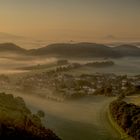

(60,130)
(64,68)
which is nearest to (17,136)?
(60,130)

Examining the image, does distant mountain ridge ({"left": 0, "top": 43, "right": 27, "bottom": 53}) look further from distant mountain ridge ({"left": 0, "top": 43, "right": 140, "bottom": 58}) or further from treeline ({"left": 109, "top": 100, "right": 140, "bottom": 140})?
treeline ({"left": 109, "top": 100, "right": 140, "bottom": 140})

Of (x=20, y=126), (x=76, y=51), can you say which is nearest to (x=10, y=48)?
(x=76, y=51)

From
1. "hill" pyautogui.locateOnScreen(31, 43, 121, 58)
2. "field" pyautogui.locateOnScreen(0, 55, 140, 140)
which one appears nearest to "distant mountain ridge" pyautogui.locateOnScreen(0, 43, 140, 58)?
"hill" pyautogui.locateOnScreen(31, 43, 121, 58)

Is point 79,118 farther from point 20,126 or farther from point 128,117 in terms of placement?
point 20,126

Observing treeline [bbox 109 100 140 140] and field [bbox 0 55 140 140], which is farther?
field [bbox 0 55 140 140]

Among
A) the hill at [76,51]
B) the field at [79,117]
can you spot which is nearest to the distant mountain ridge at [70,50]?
the hill at [76,51]

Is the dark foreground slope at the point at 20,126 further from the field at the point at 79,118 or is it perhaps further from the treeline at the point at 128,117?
the treeline at the point at 128,117

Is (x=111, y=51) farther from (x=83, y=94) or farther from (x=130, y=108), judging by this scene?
(x=130, y=108)
